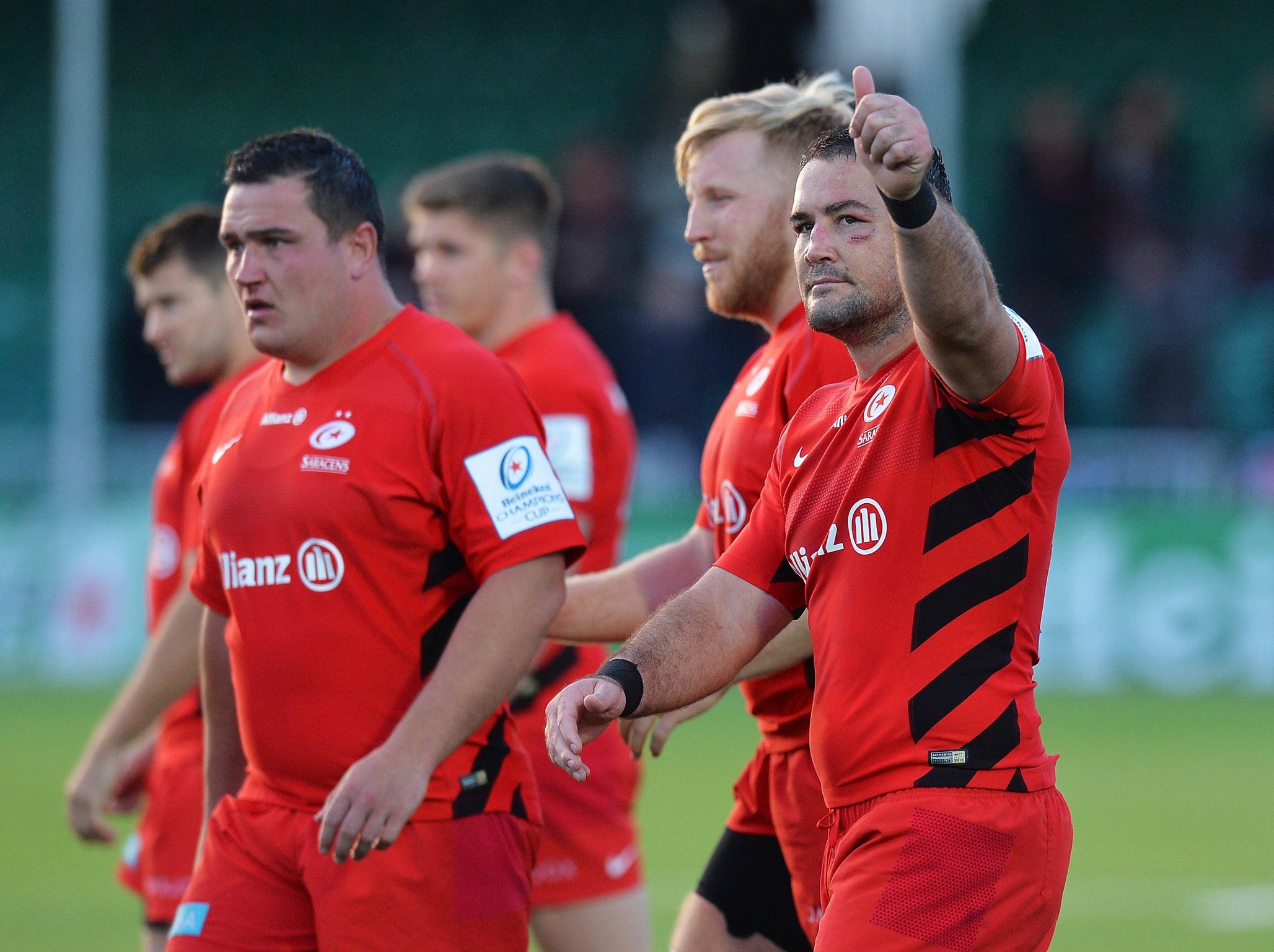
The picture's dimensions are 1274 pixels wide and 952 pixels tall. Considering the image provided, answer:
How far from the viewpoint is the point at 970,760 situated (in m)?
3.39

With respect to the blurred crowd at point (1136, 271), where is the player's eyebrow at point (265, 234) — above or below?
below

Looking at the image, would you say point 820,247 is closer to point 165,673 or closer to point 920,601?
point 920,601

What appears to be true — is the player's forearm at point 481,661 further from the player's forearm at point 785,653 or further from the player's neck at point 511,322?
the player's neck at point 511,322

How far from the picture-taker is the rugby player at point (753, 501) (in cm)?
440

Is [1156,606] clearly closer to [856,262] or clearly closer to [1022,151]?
[1022,151]

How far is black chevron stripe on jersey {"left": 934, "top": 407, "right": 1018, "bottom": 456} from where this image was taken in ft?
11.0

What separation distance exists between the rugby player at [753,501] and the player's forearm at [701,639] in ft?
1.69

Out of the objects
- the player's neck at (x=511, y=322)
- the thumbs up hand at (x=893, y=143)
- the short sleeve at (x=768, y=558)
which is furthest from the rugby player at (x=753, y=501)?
the player's neck at (x=511, y=322)

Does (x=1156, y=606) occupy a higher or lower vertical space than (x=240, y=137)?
lower

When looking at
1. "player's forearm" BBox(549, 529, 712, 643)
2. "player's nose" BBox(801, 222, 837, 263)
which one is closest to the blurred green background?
"player's forearm" BBox(549, 529, 712, 643)

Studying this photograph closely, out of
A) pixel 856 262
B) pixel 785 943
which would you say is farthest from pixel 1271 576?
pixel 856 262

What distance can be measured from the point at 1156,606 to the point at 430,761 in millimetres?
10547

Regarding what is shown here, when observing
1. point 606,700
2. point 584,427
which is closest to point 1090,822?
point 584,427

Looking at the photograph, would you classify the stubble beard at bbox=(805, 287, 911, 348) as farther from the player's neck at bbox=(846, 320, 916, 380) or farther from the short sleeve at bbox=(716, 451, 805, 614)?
the short sleeve at bbox=(716, 451, 805, 614)
